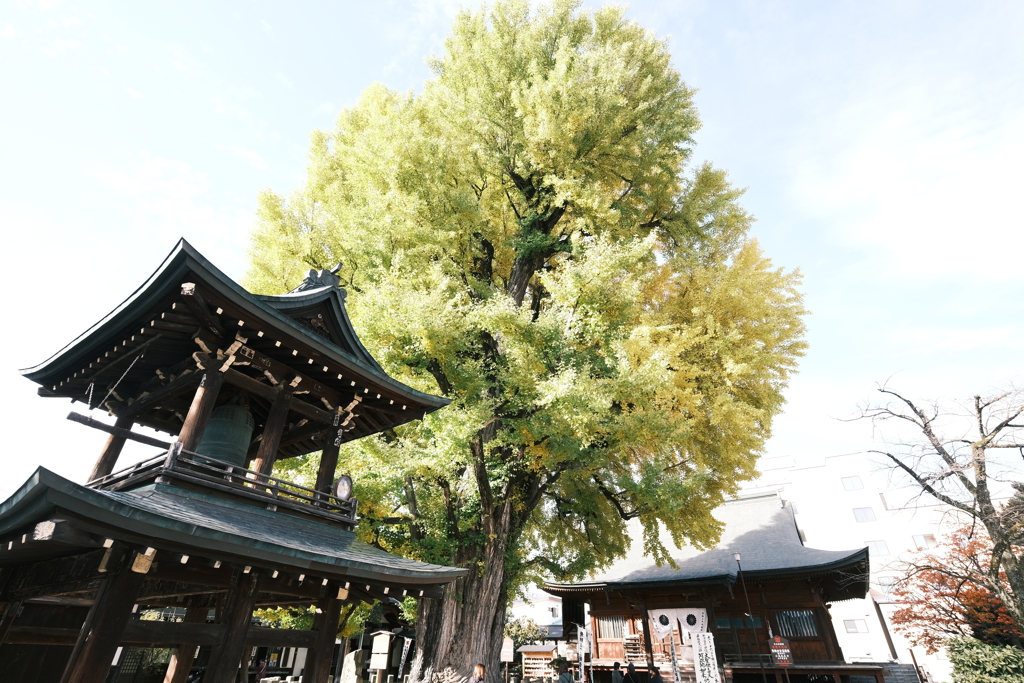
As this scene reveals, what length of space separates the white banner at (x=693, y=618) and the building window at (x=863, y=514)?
105 ft

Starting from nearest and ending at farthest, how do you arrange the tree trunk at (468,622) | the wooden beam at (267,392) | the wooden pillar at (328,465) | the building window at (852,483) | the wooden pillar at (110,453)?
1. the wooden beam at (267,392)
2. the wooden pillar at (110,453)
3. the wooden pillar at (328,465)
4. the tree trunk at (468,622)
5. the building window at (852,483)

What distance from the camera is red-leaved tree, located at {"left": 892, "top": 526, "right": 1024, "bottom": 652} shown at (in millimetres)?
17344

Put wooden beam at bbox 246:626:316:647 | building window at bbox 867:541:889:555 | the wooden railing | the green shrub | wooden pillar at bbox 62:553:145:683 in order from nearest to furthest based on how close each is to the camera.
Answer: wooden pillar at bbox 62:553:145:683
wooden beam at bbox 246:626:316:647
the wooden railing
the green shrub
building window at bbox 867:541:889:555

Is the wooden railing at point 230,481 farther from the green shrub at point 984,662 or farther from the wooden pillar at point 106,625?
the green shrub at point 984,662

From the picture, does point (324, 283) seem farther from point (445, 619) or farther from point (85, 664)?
point (445, 619)

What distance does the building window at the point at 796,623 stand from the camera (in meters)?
16.5

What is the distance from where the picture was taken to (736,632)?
56.6ft

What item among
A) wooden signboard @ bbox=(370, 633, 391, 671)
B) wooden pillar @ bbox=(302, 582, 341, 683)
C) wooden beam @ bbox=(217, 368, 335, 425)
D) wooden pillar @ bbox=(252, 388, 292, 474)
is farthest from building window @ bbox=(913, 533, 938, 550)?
wooden pillar @ bbox=(252, 388, 292, 474)

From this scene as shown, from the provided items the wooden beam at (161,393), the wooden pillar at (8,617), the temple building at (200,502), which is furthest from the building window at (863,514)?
the wooden pillar at (8,617)

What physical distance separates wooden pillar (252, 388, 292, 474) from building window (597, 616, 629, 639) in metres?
18.5

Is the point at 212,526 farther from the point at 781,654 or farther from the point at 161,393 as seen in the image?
the point at 781,654

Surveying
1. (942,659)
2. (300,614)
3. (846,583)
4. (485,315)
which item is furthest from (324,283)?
(942,659)

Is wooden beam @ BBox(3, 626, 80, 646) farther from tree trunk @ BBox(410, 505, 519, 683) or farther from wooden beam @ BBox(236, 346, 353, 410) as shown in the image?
tree trunk @ BBox(410, 505, 519, 683)

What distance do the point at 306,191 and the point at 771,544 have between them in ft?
74.7
